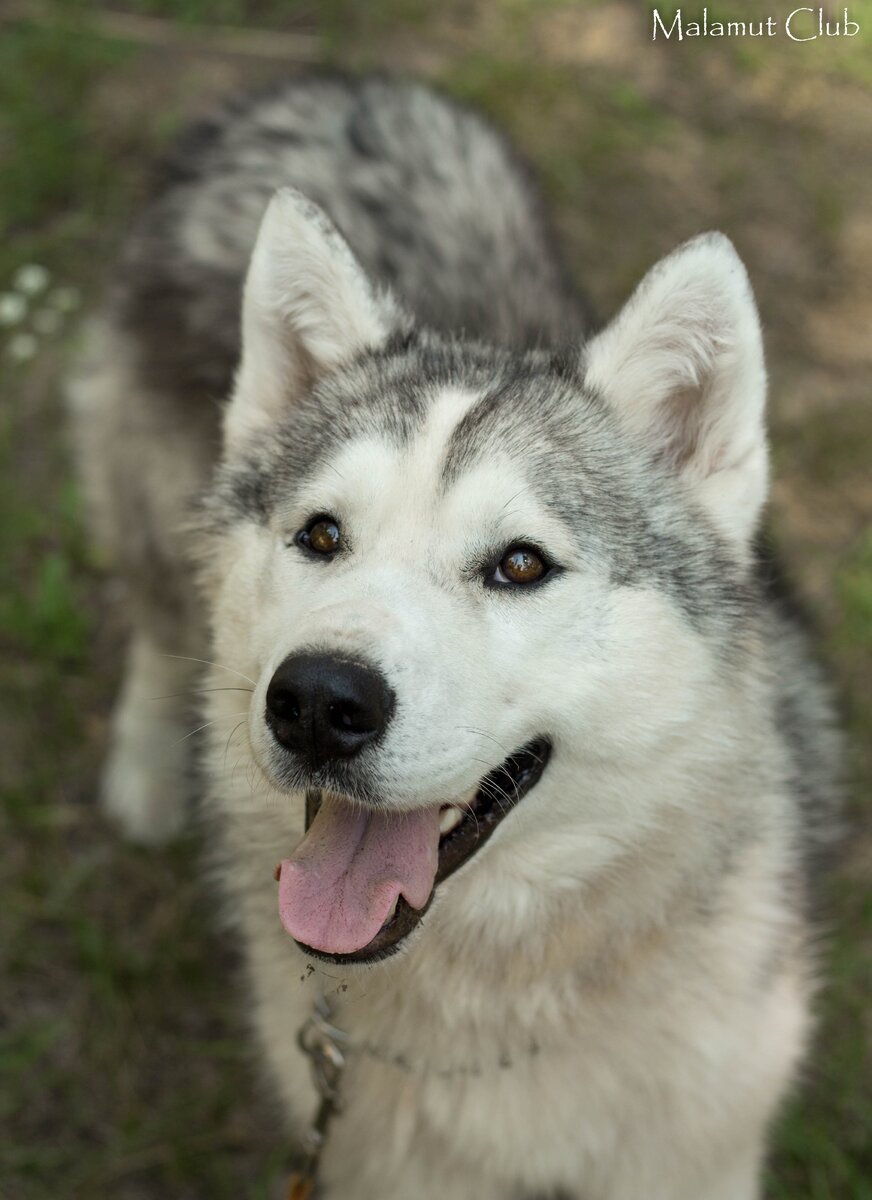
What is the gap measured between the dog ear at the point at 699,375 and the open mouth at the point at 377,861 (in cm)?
70

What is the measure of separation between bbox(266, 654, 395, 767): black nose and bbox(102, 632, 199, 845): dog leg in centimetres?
230

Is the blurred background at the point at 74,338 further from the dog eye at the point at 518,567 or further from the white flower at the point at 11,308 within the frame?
the dog eye at the point at 518,567

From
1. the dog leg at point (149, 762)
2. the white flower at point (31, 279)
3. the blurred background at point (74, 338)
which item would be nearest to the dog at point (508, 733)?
the blurred background at point (74, 338)

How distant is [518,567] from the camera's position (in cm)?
228

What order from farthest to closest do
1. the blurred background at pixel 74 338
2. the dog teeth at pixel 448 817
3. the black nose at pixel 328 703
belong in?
the blurred background at pixel 74 338 → the dog teeth at pixel 448 817 → the black nose at pixel 328 703

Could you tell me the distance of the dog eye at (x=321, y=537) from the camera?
2.40 m

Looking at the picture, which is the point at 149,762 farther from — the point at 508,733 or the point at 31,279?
the point at 508,733

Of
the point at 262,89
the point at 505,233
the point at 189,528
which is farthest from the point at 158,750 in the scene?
the point at 262,89

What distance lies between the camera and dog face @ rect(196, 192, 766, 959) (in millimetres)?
2029

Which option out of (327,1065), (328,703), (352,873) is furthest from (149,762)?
(328,703)

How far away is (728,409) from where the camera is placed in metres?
2.43

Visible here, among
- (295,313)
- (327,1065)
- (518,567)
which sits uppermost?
(295,313)

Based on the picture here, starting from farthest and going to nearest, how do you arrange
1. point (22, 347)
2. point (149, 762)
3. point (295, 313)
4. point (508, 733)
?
point (22, 347), point (149, 762), point (295, 313), point (508, 733)

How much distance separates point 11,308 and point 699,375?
3.55m
